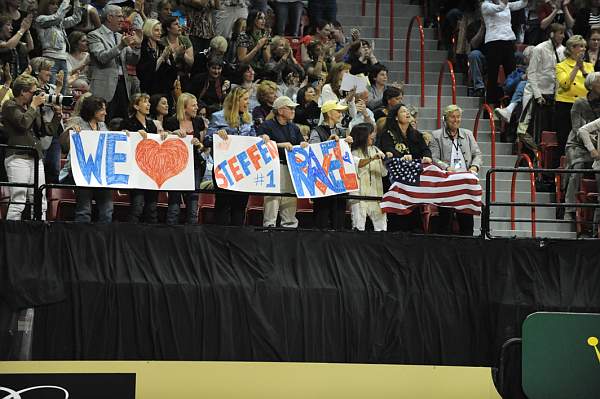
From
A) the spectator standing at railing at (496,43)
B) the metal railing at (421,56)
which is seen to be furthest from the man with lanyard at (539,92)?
the metal railing at (421,56)

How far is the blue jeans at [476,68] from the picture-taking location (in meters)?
22.3

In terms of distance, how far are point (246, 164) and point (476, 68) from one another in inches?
260

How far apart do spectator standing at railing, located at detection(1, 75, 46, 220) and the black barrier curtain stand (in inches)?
13.8

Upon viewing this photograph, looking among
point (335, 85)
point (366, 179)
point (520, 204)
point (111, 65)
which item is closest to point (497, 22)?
point (335, 85)

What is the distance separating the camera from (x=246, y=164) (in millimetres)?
16812

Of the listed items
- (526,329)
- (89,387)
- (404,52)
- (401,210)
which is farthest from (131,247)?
(404,52)

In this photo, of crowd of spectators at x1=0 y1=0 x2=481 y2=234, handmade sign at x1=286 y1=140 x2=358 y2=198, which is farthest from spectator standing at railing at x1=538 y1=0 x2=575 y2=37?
handmade sign at x1=286 y1=140 x2=358 y2=198

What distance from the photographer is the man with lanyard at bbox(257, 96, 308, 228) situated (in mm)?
17094

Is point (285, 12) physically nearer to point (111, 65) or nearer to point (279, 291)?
point (111, 65)

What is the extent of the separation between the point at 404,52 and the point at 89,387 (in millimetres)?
10182

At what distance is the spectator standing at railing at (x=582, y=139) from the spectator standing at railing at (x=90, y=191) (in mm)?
5668

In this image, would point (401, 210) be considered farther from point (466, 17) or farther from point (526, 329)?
point (466, 17)

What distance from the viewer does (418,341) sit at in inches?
667

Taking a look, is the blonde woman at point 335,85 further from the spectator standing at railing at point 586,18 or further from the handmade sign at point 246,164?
the spectator standing at railing at point 586,18
